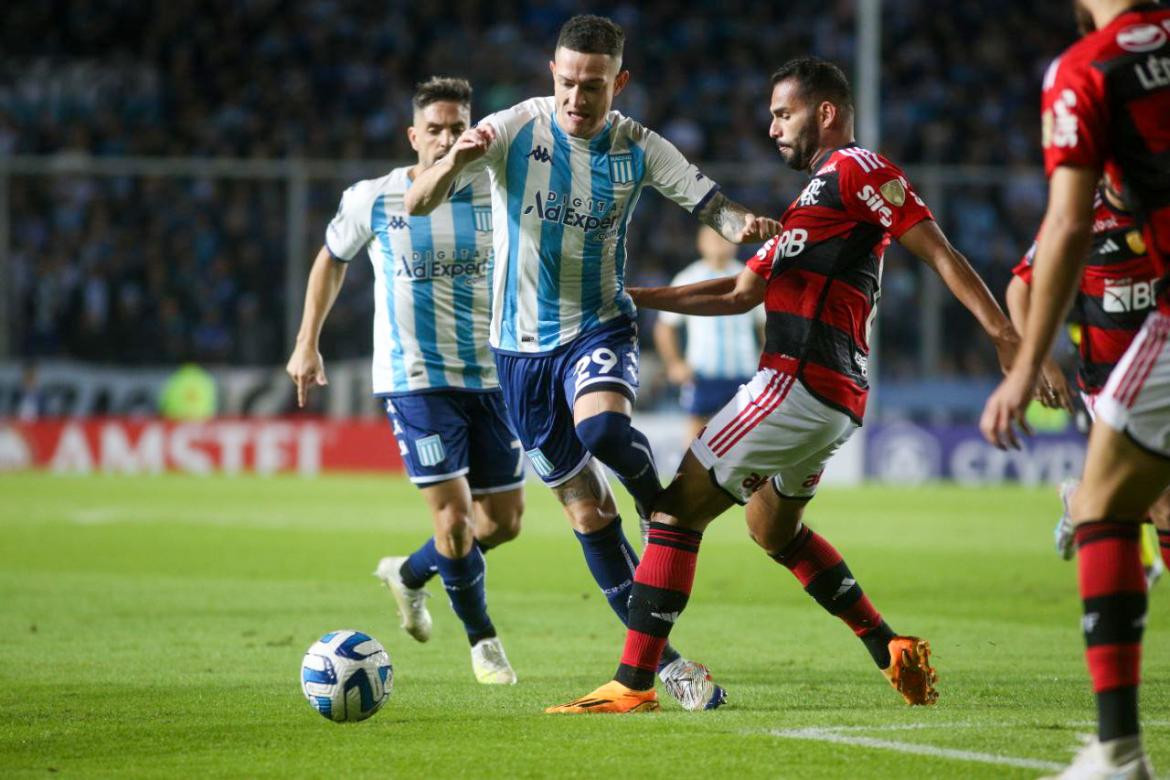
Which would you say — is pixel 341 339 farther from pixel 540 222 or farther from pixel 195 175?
pixel 540 222

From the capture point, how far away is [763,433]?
5703 mm

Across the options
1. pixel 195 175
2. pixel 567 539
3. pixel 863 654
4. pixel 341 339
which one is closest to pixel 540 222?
pixel 863 654

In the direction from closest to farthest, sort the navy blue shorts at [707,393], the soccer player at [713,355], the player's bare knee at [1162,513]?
the player's bare knee at [1162,513], the soccer player at [713,355], the navy blue shorts at [707,393]

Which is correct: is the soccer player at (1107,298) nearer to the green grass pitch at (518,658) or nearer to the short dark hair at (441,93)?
the green grass pitch at (518,658)

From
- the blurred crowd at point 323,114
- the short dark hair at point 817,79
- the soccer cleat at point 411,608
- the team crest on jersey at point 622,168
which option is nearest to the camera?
the short dark hair at point 817,79

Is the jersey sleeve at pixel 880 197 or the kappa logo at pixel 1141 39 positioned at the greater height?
the kappa logo at pixel 1141 39

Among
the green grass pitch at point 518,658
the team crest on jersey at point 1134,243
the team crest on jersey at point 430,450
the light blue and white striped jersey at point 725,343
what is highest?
the team crest on jersey at point 1134,243

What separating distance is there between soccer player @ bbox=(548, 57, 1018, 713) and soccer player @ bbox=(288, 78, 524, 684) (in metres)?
1.81

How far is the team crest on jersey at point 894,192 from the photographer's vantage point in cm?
561

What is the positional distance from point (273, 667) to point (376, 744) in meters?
2.03

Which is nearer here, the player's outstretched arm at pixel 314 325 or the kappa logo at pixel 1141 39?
the kappa logo at pixel 1141 39

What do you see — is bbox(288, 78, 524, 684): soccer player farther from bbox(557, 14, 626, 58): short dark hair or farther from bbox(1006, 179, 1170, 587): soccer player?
bbox(1006, 179, 1170, 587): soccer player

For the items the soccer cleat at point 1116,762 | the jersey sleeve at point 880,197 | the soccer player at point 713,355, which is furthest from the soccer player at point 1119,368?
the soccer player at point 713,355

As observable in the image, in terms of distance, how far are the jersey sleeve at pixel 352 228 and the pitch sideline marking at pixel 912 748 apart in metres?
3.36
